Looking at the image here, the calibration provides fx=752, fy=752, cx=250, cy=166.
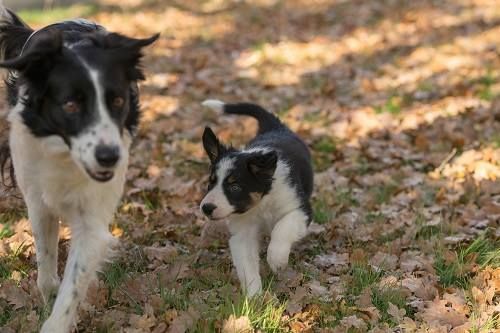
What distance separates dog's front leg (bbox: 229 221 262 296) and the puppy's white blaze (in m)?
0.19

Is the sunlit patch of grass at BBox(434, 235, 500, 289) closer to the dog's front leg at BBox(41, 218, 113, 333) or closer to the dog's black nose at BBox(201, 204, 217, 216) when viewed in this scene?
the dog's black nose at BBox(201, 204, 217, 216)

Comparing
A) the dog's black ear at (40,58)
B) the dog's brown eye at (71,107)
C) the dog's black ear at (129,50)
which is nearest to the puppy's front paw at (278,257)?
the dog's black ear at (129,50)

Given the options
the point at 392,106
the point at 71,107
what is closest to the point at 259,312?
the point at 71,107

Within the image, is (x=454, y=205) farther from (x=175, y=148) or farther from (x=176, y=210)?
(x=175, y=148)

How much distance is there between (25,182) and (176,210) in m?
2.08

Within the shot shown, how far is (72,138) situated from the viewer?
11.8 ft

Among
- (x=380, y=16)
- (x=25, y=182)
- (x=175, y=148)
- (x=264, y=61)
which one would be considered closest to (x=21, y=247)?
(x=25, y=182)

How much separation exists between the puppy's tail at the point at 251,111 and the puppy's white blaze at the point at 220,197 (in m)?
1.13

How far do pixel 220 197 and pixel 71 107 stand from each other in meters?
1.62

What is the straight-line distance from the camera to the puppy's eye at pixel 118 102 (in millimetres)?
A: 3608

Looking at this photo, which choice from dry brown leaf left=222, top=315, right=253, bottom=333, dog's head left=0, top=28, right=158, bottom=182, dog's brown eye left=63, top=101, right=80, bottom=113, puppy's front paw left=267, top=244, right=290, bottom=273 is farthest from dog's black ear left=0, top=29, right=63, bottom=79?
puppy's front paw left=267, top=244, right=290, bottom=273

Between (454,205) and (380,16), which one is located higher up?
(454,205)

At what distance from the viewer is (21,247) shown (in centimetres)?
506

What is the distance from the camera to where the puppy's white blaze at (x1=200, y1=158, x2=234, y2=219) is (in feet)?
16.0
